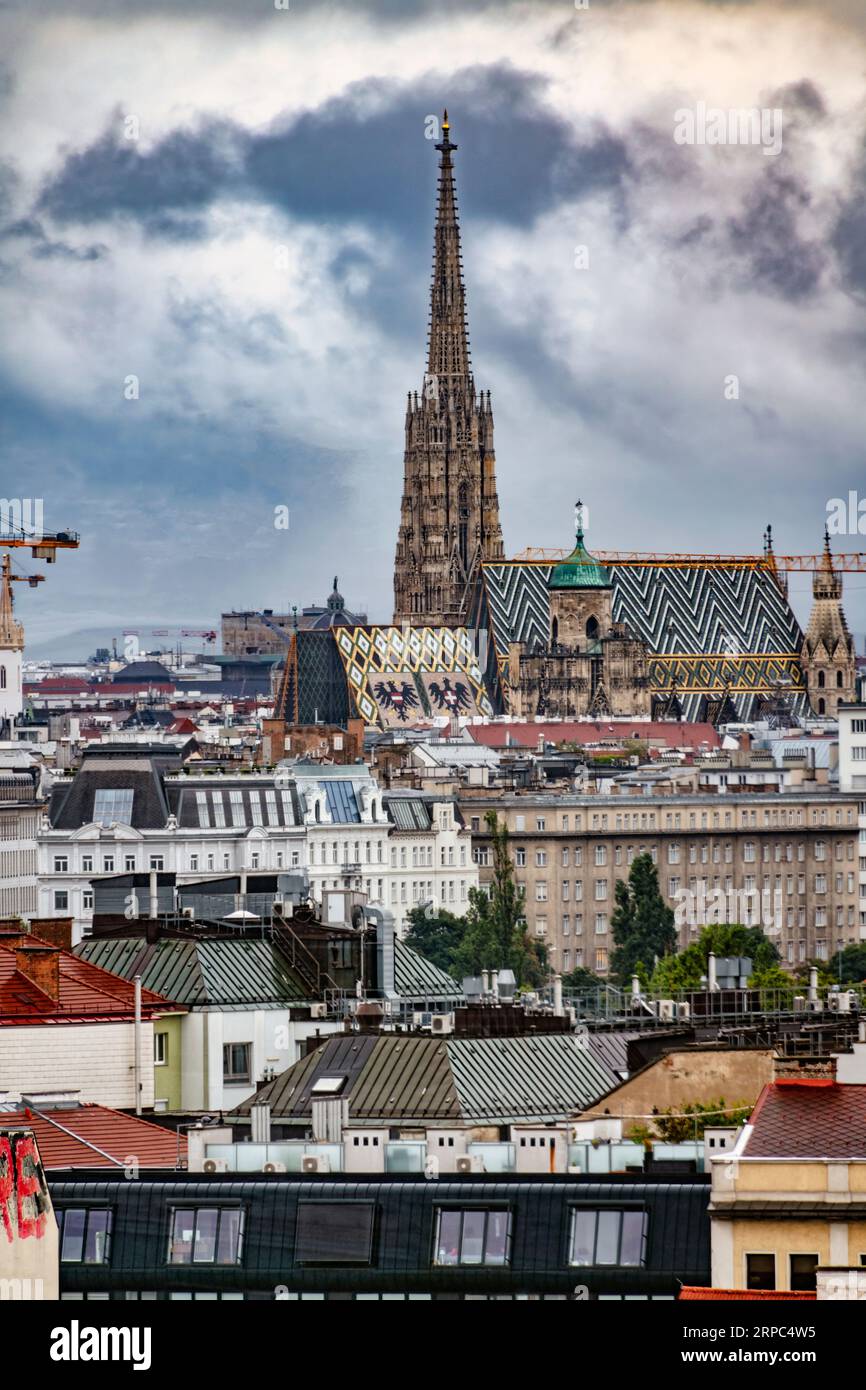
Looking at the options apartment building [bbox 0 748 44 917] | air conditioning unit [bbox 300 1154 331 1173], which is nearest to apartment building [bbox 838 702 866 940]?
apartment building [bbox 0 748 44 917]

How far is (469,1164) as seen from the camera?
28250mm

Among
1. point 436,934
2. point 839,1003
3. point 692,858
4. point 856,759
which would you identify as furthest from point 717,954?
point 856,759

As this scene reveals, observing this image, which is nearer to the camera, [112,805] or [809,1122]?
[809,1122]

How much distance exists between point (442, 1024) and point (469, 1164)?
1766cm

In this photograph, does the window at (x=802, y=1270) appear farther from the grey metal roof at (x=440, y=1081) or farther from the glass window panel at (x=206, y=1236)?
the grey metal roof at (x=440, y=1081)

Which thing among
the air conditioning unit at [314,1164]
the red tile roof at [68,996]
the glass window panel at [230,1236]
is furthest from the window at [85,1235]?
the red tile roof at [68,996]

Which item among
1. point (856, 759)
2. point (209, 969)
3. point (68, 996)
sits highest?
point (856, 759)

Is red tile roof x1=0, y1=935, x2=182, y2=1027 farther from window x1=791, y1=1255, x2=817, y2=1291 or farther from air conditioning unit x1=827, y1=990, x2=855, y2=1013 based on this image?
window x1=791, y1=1255, x2=817, y2=1291

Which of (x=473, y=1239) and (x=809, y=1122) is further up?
(x=809, y=1122)

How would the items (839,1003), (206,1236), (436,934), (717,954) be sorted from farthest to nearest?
(436,934) → (717,954) → (839,1003) → (206,1236)

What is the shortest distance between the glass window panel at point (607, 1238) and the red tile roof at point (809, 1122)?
983 millimetres

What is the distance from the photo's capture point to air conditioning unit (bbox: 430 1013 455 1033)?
45125 mm

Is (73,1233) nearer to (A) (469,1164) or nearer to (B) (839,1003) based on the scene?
(A) (469,1164)
